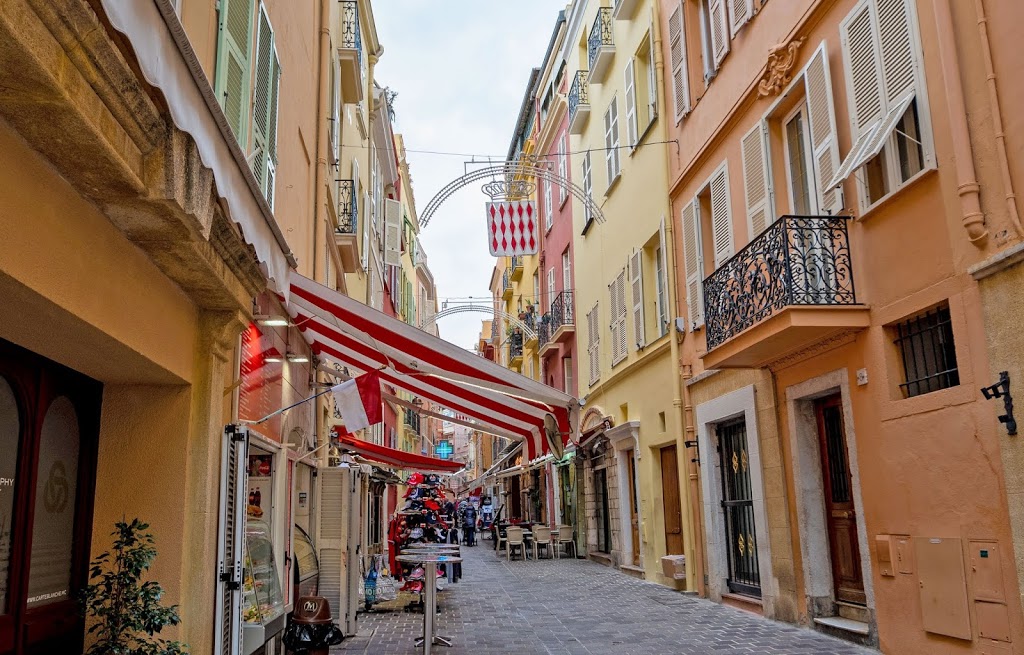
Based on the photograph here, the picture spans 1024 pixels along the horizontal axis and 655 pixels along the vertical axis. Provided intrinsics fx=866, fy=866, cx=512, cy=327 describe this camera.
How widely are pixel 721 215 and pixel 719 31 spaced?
8.70ft

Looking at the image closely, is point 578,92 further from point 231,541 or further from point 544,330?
point 231,541

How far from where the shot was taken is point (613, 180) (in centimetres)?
1870

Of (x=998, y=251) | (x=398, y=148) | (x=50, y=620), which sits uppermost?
(x=398, y=148)

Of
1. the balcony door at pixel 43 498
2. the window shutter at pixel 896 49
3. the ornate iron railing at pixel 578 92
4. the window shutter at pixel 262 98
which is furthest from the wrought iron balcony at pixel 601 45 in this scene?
the balcony door at pixel 43 498

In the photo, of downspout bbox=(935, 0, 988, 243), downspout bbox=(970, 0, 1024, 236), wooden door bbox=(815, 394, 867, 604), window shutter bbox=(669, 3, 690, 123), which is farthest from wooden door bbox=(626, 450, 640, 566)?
downspout bbox=(970, 0, 1024, 236)

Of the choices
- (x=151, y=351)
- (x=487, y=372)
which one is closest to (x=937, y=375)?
(x=487, y=372)

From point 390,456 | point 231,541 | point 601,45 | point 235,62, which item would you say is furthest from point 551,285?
point 231,541

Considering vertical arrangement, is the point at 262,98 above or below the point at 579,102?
below

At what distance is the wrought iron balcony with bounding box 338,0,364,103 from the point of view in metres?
14.9

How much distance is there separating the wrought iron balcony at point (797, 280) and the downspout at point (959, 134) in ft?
6.15

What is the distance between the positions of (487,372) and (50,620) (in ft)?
13.0

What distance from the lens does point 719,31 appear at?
12.5 meters

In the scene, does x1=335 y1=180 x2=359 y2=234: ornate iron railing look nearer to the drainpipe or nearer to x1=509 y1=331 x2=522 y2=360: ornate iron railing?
the drainpipe

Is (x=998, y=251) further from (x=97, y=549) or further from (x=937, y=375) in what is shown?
(x=97, y=549)
